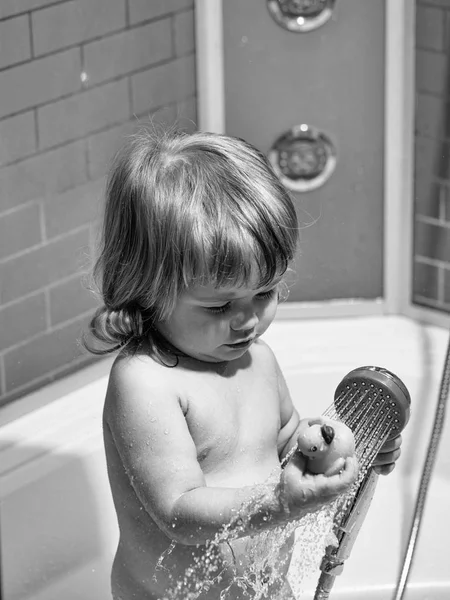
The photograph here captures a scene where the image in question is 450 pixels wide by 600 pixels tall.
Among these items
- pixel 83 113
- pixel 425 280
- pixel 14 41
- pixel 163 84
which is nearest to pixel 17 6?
pixel 14 41

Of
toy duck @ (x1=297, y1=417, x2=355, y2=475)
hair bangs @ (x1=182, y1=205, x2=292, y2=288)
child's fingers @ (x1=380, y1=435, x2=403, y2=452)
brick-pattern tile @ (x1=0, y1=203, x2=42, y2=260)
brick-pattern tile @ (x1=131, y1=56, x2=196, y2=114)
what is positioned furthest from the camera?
brick-pattern tile @ (x1=131, y1=56, x2=196, y2=114)

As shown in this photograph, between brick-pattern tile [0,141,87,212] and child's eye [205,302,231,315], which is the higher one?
brick-pattern tile [0,141,87,212]

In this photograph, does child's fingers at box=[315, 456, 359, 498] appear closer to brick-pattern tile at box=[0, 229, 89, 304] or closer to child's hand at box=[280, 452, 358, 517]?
child's hand at box=[280, 452, 358, 517]

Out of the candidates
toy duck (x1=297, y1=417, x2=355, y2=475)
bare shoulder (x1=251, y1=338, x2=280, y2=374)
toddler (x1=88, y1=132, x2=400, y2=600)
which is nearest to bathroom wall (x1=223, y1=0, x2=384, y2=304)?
bare shoulder (x1=251, y1=338, x2=280, y2=374)

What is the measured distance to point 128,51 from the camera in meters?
1.37

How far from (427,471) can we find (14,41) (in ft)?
2.22

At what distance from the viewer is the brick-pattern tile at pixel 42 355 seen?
1.28 metres

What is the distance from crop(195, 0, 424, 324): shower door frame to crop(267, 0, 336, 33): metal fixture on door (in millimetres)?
71

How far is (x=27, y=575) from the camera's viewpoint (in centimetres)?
116

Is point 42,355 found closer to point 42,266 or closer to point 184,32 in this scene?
point 42,266

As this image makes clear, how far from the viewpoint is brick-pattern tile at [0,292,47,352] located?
1.27 m

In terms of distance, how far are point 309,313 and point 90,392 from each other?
0.42 meters

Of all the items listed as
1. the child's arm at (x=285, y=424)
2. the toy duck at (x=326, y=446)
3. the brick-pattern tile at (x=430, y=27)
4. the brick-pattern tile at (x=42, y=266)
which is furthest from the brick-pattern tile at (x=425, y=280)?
the toy duck at (x=326, y=446)

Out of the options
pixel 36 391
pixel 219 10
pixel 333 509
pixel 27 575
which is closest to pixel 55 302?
pixel 36 391
